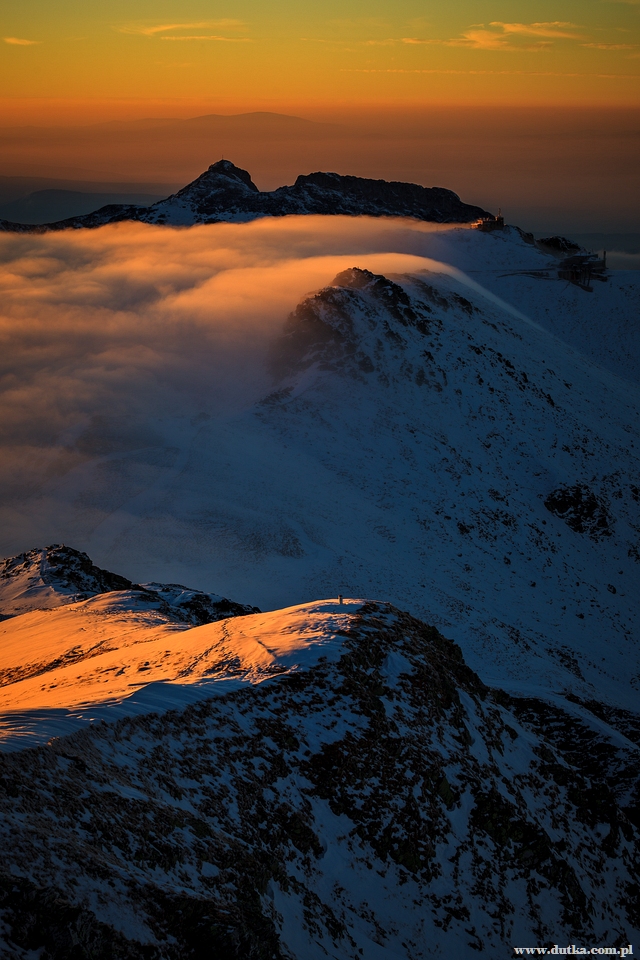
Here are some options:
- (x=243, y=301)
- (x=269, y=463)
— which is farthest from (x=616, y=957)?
(x=243, y=301)

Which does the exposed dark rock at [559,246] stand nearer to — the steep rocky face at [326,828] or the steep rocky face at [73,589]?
the steep rocky face at [73,589]

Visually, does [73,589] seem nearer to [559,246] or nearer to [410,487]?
[410,487]

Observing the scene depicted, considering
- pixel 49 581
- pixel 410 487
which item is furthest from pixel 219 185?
pixel 49 581

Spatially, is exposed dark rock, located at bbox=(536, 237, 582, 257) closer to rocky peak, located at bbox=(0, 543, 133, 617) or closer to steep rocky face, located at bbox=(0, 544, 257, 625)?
steep rocky face, located at bbox=(0, 544, 257, 625)

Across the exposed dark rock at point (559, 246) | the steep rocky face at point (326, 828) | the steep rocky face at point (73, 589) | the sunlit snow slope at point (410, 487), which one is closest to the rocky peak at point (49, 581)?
the steep rocky face at point (73, 589)

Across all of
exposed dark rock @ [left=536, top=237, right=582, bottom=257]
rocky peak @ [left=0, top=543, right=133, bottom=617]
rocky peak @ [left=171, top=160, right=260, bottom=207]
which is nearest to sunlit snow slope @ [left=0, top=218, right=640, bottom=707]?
rocky peak @ [left=0, top=543, right=133, bottom=617]

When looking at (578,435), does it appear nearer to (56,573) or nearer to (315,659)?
(56,573)

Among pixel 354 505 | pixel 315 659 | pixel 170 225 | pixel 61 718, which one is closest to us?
pixel 61 718
